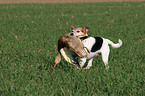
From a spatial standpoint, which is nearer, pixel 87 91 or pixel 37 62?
pixel 87 91

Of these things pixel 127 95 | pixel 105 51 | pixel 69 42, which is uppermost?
pixel 69 42

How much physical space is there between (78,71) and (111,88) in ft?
2.40

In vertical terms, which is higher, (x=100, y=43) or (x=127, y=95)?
(x=100, y=43)

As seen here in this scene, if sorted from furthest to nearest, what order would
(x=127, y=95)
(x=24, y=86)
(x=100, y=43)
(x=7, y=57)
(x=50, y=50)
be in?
1. (x=50, y=50)
2. (x=7, y=57)
3. (x=100, y=43)
4. (x=24, y=86)
5. (x=127, y=95)

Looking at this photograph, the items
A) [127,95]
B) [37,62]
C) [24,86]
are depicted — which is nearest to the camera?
[127,95]

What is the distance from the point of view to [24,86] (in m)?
2.87

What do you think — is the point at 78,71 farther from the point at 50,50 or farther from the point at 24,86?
the point at 50,50

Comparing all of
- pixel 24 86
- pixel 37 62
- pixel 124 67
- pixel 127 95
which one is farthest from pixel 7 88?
pixel 124 67

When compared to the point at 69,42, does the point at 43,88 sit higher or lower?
lower

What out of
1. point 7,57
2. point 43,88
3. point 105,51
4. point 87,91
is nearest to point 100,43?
point 105,51

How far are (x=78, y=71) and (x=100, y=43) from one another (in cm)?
68

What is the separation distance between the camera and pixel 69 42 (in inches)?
107

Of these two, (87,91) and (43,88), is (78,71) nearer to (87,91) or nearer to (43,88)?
(87,91)

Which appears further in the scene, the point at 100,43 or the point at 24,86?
the point at 100,43
